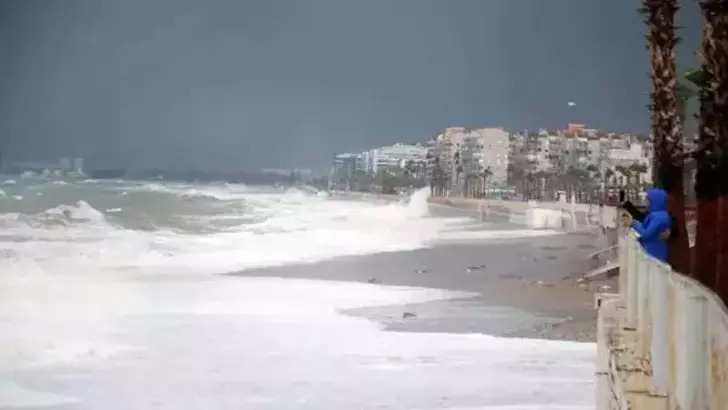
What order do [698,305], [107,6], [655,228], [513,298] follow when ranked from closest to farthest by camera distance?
[698,305] → [655,228] → [513,298] → [107,6]

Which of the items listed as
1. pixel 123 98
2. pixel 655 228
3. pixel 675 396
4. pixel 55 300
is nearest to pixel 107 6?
pixel 123 98

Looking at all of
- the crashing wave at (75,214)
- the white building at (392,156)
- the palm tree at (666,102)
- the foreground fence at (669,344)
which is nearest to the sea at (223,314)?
the crashing wave at (75,214)

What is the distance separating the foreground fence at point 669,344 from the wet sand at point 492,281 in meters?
3.85

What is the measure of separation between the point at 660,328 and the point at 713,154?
5.59 ft

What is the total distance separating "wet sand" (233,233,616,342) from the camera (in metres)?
8.41

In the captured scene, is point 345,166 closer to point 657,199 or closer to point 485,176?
point 485,176

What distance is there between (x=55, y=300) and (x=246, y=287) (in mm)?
1781

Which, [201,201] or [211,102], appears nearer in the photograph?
[201,201]

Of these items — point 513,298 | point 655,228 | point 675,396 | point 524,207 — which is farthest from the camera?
point 524,207

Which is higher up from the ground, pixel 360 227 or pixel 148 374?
pixel 360 227

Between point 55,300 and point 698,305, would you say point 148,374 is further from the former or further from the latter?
point 698,305

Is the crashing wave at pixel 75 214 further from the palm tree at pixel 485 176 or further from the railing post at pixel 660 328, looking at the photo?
the railing post at pixel 660 328

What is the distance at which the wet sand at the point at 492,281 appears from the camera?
8414 millimetres

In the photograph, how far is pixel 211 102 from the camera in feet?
35.0
